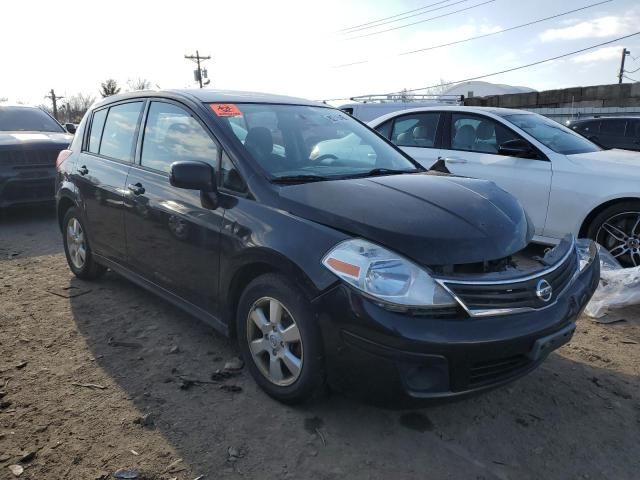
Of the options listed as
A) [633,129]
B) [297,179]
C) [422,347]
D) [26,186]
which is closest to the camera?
[422,347]

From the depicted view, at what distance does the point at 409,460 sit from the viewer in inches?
94.7

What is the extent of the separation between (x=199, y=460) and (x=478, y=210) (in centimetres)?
187

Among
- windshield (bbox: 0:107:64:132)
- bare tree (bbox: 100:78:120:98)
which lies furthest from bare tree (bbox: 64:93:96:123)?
windshield (bbox: 0:107:64:132)

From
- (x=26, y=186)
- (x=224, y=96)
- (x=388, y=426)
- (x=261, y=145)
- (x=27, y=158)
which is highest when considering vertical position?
(x=224, y=96)

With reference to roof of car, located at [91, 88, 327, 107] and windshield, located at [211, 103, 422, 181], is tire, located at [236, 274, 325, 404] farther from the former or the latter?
roof of car, located at [91, 88, 327, 107]

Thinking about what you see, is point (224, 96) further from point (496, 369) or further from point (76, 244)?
point (496, 369)

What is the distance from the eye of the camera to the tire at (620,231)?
469cm

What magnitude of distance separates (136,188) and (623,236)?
4305mm

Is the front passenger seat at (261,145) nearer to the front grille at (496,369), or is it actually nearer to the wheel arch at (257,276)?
the wheel arch at (257,276)

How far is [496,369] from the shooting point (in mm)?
2371

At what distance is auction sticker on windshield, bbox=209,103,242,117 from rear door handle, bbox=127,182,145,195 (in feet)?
2.66

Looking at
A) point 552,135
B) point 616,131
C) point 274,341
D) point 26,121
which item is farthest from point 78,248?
point 616,131

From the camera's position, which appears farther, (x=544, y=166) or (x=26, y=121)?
(x=26, y=121)

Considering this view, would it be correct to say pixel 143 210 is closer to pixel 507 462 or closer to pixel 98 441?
pixel 98 441
